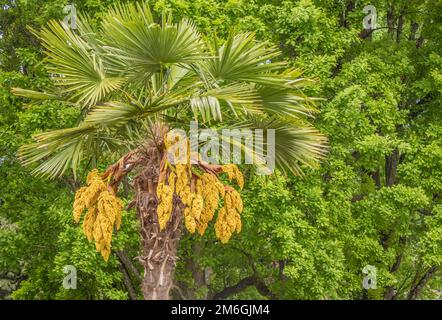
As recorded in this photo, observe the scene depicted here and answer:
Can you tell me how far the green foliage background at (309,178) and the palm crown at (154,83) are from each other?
11.3 feet

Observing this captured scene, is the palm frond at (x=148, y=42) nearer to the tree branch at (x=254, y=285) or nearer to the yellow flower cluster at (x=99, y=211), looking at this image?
the yellow flower cluster at (x=99, y=211)

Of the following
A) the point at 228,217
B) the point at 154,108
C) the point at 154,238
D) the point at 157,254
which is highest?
the point at 154,108

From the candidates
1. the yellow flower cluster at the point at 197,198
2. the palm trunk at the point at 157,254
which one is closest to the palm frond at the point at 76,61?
the yellow flower cluster at the point at 197,198

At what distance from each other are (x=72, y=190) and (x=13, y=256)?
164 cm

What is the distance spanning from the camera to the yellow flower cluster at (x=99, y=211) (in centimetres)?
541

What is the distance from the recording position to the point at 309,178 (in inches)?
437

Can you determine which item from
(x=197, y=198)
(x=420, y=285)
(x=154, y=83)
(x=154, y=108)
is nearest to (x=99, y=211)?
(x=197, y=198)

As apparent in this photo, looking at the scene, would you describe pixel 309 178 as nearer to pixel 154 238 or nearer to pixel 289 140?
pixel 289 140

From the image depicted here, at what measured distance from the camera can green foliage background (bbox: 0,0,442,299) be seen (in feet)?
34.2

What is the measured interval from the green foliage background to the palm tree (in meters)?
3.68

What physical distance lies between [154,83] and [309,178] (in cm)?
548

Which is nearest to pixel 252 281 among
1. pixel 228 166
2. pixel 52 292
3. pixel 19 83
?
pixel 52 292

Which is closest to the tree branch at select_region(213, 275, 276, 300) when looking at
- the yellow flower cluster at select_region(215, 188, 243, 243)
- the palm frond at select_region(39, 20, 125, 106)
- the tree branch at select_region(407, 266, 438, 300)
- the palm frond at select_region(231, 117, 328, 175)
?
the tree branch at select_region(407, 266, 438, 300)
